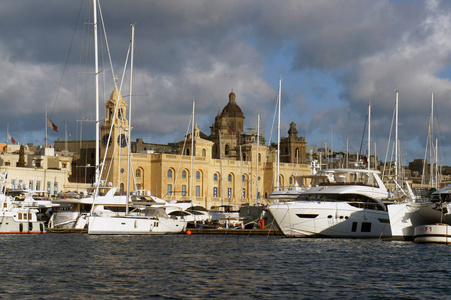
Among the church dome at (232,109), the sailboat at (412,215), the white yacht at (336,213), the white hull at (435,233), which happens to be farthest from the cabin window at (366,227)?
the church dome at (232,109)

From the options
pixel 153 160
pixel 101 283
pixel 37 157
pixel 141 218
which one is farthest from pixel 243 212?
pixel 101 283

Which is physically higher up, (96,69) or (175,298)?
(96,69)

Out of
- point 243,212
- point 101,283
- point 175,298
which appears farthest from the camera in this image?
point 243,212

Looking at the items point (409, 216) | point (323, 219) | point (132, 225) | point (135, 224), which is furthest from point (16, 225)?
point (409, 216)

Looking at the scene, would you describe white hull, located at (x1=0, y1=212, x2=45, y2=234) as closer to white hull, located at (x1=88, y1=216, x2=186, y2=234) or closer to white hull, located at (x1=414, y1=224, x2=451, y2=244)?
white hull, located at (x1=88, y1=216, x2=186, y2=234)

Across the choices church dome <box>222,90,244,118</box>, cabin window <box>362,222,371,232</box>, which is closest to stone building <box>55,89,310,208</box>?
church dome <box>222,90,244,118</box>

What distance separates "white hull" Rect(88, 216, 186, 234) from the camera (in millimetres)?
52031

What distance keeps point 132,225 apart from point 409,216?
19.9m

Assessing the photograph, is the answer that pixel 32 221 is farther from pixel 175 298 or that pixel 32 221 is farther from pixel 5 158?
pixel 5 158

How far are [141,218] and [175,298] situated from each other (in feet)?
99.8

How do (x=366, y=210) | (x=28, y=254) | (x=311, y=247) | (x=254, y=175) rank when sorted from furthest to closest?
(x=254, y=175), (x=366, y=210), (x=311, y=247), (x=28, y=254)

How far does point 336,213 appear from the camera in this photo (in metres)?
48.9

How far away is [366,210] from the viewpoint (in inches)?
1960

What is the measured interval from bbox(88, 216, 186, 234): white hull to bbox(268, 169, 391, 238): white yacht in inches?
389
